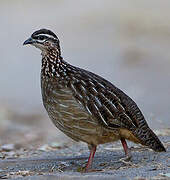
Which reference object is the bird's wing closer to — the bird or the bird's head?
the bird

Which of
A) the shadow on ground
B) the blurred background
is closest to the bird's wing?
the shadow on ground

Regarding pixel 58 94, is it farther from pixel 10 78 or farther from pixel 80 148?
pixel 10 78

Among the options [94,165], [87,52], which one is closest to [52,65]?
[94,165]

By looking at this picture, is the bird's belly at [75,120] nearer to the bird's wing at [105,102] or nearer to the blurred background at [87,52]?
the bird's wing at [105,102]

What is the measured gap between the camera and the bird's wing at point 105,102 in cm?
805

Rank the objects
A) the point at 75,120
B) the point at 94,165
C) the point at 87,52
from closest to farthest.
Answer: the point at 75,120
the point at 94,165
the point at 87,52

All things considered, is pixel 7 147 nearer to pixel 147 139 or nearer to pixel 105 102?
pixel 105 102

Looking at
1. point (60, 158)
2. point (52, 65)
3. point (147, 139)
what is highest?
point (52, 65)

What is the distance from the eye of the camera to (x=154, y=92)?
1451cm

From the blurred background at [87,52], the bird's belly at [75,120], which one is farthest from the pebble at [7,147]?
the bird's belly at [75,120]

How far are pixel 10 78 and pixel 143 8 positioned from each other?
6441 millimetres

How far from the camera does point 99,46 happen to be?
61.9ft

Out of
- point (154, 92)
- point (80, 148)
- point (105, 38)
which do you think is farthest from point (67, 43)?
point (80, 148)

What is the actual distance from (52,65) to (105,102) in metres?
0.95
